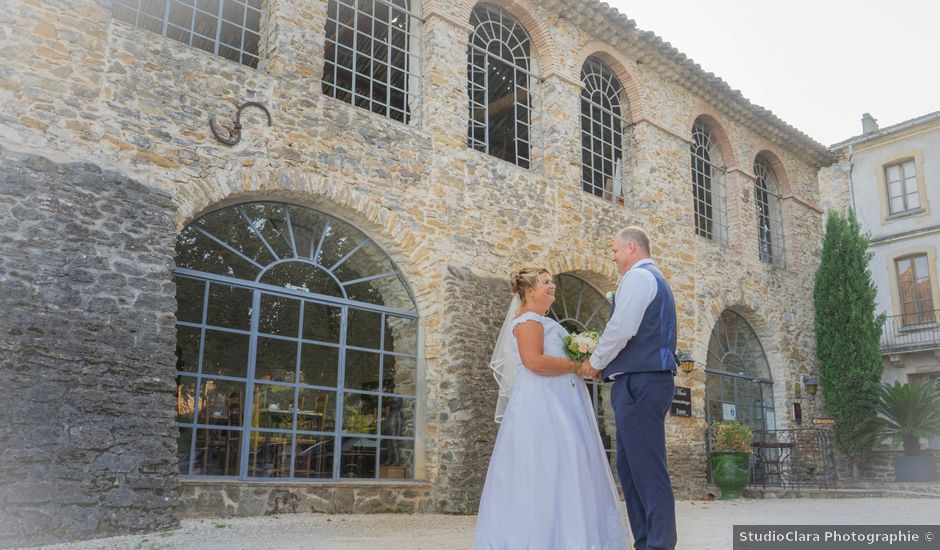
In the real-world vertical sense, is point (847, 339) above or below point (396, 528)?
above

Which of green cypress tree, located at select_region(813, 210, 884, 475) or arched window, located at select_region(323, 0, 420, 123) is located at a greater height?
arched window, located at select_region(323, 0, 420, 123)

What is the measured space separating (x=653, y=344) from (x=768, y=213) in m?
12.1

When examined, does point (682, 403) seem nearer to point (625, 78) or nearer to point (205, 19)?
point (625, 78)

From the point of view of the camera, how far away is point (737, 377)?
1330 cm

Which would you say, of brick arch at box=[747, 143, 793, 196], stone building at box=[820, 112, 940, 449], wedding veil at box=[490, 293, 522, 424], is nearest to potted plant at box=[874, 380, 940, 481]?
stone building at box=[820, 112, 940, 449]

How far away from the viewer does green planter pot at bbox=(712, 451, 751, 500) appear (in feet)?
37.3

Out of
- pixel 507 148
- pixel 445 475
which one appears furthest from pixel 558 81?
pixel 445 475

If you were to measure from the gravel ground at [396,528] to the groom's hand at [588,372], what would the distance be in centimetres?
175

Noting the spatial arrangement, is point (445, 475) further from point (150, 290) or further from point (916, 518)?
point (916, 518)

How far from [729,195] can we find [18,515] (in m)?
11.9

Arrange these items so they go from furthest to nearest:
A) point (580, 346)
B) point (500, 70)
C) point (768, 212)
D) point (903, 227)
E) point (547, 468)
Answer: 1. point (903, 227)
2. point (768, 212)
3. point (500, 70)
4. point (580, 346)
5. point (547, 468)

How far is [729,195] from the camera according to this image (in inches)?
545

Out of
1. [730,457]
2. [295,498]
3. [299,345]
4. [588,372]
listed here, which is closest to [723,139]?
[730,457]

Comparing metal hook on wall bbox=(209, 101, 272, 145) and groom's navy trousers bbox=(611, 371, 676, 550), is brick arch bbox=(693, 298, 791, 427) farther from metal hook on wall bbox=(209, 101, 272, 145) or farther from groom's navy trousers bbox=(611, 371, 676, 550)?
groom's navy trousers bbox=(611, 371, 676, 550)
